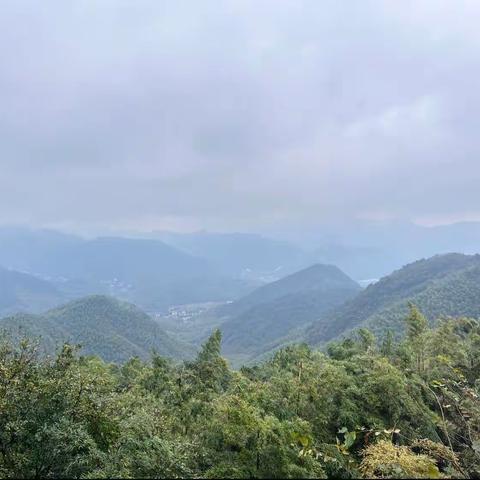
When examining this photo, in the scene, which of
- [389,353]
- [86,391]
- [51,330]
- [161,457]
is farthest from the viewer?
[51,330]

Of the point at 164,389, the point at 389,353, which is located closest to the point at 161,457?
the point at 164,389

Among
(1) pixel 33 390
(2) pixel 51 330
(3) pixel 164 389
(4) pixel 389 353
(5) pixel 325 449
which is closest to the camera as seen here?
(1) pixel 33 390

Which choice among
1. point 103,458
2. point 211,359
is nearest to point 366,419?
point 103,458

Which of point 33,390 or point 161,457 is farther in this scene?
point 33,390

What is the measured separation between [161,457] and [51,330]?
20073 centimetres

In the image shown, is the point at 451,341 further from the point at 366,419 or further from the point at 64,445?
the point at 64,445

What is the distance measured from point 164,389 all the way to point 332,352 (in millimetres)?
16289

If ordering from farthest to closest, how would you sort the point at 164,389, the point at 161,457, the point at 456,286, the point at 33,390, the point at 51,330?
the point at 51,330 → the point at 456,286 → the point at 164,389 → the point at 33,390 → the point at 161,457

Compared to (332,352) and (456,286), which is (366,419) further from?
(456,286)

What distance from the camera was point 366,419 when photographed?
26.6 metres

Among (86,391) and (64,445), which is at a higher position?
(86,391)

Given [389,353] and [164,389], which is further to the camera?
[389,353]

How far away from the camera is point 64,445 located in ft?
53.8

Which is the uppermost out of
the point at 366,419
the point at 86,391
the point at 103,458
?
the point at 86,391
